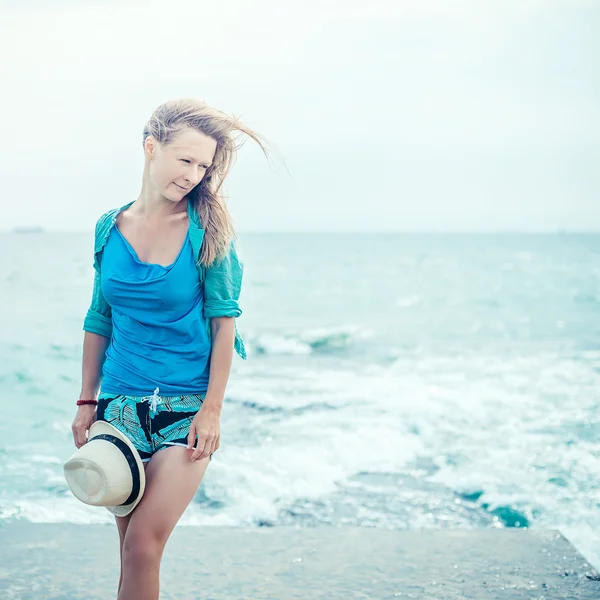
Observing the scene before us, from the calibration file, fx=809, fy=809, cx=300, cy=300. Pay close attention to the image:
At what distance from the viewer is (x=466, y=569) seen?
12.0 ft

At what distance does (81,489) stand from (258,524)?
11.5ft

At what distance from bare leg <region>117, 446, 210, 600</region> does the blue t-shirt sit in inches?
10.1

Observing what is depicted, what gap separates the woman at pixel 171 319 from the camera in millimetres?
2357

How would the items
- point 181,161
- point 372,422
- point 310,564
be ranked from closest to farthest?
point 181,161 < point 310,564 < point 372,422

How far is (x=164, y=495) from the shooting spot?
7.67ft

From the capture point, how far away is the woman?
236 cm

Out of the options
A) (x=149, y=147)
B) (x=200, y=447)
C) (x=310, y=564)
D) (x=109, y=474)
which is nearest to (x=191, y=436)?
(x=200, y=447)

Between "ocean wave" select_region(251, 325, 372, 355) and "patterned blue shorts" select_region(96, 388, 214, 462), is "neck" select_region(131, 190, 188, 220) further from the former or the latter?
"ocean wave" select_region(251, 325, 372, 355)

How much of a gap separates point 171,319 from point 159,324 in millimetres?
39

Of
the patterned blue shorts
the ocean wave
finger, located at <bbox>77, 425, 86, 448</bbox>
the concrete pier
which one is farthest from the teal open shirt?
the ocean wave

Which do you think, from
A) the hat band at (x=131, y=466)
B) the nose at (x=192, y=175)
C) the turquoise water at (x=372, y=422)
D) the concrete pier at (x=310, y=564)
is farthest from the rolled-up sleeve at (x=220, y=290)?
the turquoise water at (x=372, y=422)

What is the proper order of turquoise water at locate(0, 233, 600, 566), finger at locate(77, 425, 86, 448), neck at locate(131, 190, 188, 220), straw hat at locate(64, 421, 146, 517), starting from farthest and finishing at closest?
turquoise water at locate(0, 233, 600, 566) → finger at locate(77, 425, 86, 448) → neck at locate(131, 190, 188, 220) → straw hat at locate(64, 421, 146, 517)

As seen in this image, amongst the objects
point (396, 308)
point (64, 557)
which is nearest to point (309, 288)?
point (396, 308)

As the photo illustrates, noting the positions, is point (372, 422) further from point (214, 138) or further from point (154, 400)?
point (214, 138)
